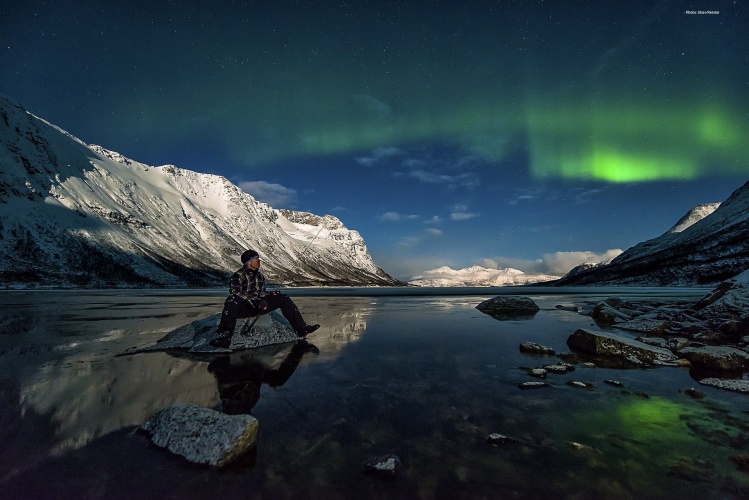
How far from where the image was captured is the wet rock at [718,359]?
25.5 ft

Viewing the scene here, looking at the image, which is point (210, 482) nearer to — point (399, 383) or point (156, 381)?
point (399, 383)

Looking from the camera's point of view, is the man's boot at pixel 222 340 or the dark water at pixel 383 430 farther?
the man's boot at pixel 222 340

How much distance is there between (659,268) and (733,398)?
214997 mm

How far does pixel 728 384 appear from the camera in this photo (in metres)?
6.44

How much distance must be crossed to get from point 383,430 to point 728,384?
717 centimetres

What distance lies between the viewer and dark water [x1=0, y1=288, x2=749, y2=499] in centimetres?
321

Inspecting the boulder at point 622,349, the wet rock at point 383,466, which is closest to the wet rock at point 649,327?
the boulder at point 622,349

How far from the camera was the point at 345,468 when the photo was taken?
3549 millimetres

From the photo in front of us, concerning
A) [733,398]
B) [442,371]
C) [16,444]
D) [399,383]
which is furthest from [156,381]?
[733,398]

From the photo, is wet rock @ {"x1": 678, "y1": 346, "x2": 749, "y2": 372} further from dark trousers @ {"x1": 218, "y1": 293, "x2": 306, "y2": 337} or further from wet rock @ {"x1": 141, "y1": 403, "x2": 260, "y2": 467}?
dark trousers @ {"x1": 218, "y1": 293, "x2": 306, "y2": 337}

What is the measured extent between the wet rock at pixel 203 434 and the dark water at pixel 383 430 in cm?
17

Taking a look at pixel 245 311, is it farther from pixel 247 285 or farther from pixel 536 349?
pixel 536 349

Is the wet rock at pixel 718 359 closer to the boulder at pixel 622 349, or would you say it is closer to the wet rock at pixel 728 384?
the boulder at pixel 622 349

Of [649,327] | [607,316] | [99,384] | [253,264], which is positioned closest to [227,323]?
[253,264]
